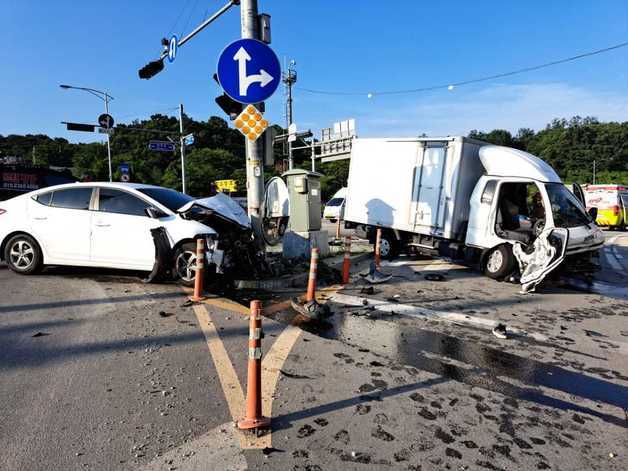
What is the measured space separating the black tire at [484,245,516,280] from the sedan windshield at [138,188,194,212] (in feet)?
20.4

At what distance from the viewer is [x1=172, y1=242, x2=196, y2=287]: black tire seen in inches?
254

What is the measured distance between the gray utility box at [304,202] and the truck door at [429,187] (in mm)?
2431

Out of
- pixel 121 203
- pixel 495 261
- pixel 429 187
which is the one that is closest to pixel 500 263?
pixel 495 261

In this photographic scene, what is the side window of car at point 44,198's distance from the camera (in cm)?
694

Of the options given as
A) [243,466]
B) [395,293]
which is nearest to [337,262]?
[395,293]

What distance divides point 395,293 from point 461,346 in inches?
95.2

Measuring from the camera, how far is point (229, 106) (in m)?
6.86

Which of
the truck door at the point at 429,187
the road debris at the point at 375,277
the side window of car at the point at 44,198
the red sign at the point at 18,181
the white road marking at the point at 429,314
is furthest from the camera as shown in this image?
the red sign at the point at 18,181

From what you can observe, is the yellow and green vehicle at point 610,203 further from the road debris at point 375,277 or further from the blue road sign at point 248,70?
the blue road sign at point 248,70

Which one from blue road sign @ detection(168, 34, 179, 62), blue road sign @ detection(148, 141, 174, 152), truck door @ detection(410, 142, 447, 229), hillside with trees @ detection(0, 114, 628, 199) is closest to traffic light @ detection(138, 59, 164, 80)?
blue road sign @ detection(168, 34, 179, 62)

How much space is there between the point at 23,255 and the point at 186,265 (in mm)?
2945

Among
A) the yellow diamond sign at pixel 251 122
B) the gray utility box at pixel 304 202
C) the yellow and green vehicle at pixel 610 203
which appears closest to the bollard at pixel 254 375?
the yellow diamond sign at pixel 251 122

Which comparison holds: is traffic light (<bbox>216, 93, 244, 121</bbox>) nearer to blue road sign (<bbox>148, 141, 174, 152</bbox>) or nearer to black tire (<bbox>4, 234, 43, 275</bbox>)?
black tire (<bbox>4, 234, 43, 275</bbox>)

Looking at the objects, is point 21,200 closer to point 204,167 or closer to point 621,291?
point 621,291
